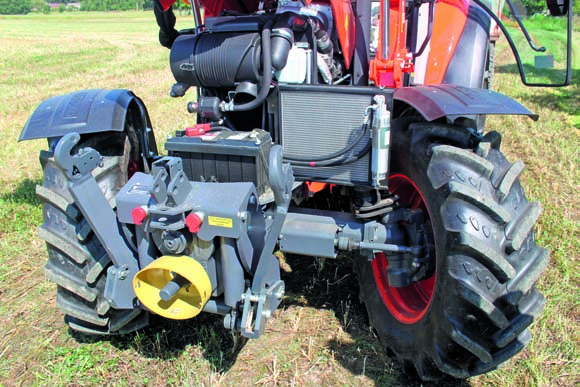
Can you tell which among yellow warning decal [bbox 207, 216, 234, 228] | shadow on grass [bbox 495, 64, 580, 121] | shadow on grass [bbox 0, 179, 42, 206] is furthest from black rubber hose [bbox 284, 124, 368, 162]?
shadow on grass [bbox 495, 64, 580, 121]

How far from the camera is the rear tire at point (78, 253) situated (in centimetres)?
261

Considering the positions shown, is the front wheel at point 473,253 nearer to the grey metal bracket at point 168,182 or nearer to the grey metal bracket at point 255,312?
the grey metal bracket at point 255,312

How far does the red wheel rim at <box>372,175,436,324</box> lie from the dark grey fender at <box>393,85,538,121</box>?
0.48 m

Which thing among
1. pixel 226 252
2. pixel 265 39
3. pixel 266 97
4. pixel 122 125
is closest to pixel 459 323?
pixel 226 252

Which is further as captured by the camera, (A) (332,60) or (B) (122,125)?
(A) (332,60)

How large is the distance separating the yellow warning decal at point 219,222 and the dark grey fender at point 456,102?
984 millimetres

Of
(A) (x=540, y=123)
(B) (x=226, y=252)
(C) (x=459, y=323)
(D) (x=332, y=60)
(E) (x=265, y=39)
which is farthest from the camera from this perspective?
(A) (x=540, y=123)

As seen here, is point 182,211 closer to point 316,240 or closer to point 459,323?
point 316,240

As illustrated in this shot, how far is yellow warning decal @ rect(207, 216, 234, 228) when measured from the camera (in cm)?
224

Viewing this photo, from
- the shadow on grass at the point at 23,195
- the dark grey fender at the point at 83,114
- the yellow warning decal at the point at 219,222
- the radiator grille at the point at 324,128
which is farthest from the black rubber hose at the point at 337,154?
the shadow on grass at the point at 23,195

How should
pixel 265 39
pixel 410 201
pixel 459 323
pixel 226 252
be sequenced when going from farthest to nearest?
pixel 410 201 < pixel 265 39 < pixel 226 252 < pixel 459 323

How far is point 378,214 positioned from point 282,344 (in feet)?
3.15

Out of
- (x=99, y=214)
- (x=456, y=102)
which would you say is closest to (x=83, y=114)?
(x=99, y=214)

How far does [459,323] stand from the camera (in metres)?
2.21
